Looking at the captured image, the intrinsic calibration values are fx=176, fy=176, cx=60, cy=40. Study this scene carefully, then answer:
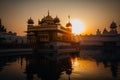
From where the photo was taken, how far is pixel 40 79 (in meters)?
15.6

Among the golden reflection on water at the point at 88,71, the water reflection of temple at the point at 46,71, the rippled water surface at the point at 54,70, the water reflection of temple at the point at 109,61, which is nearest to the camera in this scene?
the rippled water surface at the point at 54,70

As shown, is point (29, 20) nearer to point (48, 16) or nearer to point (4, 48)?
point (48, 16)

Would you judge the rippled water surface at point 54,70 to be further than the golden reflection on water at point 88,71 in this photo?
No

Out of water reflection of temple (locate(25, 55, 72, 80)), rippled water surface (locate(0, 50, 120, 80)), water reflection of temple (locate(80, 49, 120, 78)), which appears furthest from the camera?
water reflection of temple (locate(80, 49, 120, 78))

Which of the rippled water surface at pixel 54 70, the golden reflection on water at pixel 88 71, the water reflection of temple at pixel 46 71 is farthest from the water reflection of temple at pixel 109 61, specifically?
the water reflection of temple at pixel 46 71

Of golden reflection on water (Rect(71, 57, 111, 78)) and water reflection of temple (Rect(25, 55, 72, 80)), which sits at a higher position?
water reflection of temple (Rect(25, 55, 72, 80))

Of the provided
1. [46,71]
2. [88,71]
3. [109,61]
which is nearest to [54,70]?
[46,71]

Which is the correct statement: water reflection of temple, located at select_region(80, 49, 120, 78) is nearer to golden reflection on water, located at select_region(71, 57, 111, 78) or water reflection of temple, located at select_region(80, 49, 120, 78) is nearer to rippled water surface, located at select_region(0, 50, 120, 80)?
rippled water surface, located at select_region(0, 50, 120, 80)

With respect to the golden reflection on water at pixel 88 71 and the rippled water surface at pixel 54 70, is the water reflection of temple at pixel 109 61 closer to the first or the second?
the rippled water surface at pixel 54 70

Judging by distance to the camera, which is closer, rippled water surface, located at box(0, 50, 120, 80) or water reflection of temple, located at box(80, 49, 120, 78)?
rippled water surface, located at box(0, 50, 120, 80)

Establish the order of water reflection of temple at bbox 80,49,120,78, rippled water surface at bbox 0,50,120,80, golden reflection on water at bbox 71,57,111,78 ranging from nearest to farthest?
rippled water surface at bbox 0,50,120,80 < golden reflection on water at bbox 71,57,111,78 < water reflection of temple at bbox 80,49,120,78

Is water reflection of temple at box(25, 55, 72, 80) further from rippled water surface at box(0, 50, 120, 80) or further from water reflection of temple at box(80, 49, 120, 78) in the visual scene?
water reflection of temple at box(80, 49, 120, 78)

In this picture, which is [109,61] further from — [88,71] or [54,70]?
[54,70]

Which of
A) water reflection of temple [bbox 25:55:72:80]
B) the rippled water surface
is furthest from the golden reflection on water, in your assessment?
water reflection of temple [bbox 25:55:72:80]
